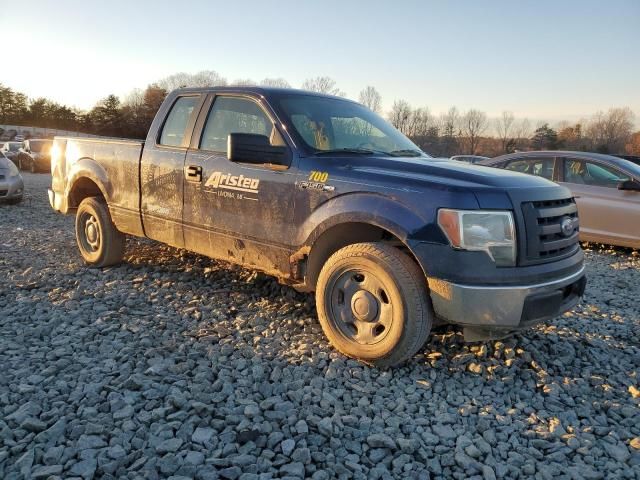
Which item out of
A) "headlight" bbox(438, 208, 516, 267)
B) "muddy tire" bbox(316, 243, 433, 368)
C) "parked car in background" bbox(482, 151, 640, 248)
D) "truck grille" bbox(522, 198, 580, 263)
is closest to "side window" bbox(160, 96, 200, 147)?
"muddy tire" bbox(316, 243, 433, 368)

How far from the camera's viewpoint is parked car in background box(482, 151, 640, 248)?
7.52m

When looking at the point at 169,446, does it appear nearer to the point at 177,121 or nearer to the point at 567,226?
the point at 567,226

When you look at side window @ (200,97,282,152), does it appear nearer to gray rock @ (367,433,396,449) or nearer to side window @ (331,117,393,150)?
side window @ (331,117,393,150)

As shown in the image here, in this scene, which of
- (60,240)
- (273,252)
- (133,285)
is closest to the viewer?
(273,252)

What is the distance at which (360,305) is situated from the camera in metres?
3.50

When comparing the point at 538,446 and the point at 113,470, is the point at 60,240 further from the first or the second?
the point at 538,446

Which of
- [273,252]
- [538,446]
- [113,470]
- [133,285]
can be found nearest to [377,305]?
[273,252]

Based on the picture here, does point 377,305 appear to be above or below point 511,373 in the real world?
above

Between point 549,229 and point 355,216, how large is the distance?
1.31m

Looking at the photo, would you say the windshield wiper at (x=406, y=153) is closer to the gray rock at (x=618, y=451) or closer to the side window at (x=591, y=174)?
the gray rock at (x=618, y=451)

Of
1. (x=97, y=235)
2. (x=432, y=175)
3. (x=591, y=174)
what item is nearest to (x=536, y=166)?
(x=591, y=174)

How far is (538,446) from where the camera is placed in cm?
272

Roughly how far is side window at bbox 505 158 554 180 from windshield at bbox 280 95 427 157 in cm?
447

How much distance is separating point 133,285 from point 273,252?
1.93 m
